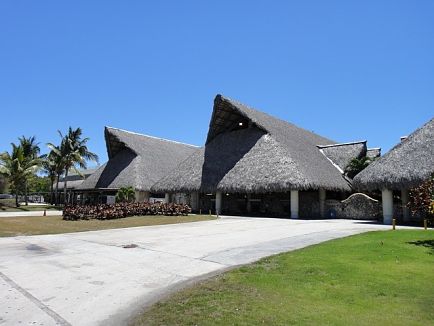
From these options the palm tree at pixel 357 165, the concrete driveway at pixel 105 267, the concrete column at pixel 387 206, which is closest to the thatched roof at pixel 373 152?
the palm tree at pixel 357 165

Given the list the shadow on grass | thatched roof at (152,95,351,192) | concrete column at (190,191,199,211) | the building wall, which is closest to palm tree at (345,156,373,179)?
thatched roof at (152,95,351,192)

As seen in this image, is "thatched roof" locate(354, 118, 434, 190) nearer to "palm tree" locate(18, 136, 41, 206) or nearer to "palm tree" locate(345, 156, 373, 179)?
"palm tree" locate(345, 156, 373, 179)

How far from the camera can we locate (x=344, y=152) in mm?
34469

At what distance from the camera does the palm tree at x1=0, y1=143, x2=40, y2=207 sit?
140 ft

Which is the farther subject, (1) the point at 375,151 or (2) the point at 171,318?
(1) the point at 375,151

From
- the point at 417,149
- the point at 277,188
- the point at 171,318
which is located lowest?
the point at 171,318

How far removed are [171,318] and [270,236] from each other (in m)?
9.77

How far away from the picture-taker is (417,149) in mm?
21844

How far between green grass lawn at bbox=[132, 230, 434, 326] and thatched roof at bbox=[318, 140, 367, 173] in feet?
79.6

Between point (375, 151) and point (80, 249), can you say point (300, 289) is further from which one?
point (375, 151)

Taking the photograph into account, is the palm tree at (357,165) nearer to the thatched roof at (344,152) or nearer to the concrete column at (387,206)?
the thatched roof at (344,152)

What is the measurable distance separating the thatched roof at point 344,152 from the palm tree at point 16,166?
3170 cm

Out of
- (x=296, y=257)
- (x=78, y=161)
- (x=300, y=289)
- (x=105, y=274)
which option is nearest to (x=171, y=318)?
(x=300, y=289)

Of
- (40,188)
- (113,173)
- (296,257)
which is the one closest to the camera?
(296,257)
